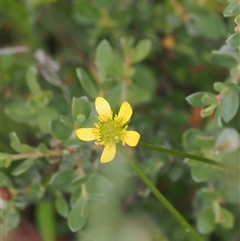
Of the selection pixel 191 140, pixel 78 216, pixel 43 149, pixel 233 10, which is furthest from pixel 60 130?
pixel 233 10

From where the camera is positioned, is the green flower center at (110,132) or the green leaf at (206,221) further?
the green leaf at (206,221)

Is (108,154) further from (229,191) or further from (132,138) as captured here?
(229,191)

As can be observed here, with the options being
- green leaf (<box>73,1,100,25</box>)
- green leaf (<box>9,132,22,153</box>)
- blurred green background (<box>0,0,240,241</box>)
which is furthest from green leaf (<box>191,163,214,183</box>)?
green leaf (<box>73,1,100,25</box>)

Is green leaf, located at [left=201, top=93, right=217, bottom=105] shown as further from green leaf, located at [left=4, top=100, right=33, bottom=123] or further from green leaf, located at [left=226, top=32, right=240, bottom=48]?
green leaf, located at [left=4, top=100, right=33, bottom=123]

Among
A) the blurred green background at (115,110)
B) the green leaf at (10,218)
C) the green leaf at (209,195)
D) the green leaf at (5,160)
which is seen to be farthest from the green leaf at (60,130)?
the green leaf at (209,195)

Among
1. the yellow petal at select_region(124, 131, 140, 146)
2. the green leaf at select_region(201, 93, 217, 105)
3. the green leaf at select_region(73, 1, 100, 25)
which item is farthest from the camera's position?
the green leaf at select_region(73, 1, 100, 25)

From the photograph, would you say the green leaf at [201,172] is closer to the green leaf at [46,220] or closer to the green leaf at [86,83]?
the green leaf at [86,83]
